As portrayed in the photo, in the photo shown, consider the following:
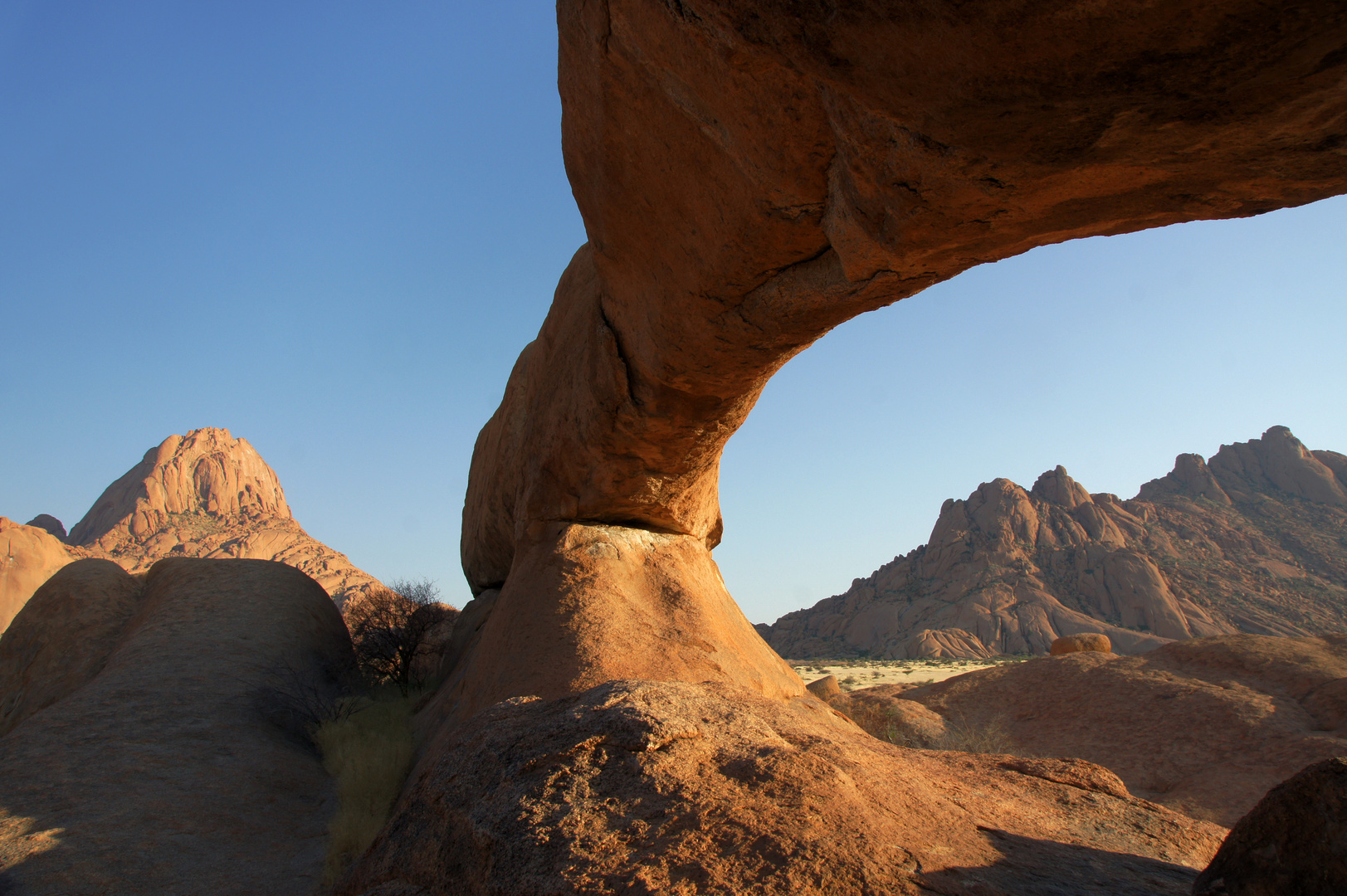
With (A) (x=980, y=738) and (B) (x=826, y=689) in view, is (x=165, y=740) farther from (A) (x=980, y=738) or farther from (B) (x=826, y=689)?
(A) (x=980, y=738)

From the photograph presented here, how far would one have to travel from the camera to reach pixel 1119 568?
38281mm

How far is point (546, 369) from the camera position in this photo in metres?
9.45

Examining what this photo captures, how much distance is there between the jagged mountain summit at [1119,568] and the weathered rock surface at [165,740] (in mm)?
28956

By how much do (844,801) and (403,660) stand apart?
12.0 meters

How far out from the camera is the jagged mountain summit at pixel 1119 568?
34.9m

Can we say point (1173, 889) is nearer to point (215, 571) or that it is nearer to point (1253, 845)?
point (1253, 845)

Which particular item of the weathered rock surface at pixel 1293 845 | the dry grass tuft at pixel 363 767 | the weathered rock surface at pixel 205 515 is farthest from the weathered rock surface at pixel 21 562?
the weathered rock surface at pixel 1293 845

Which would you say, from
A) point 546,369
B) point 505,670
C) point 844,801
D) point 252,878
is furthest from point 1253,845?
point 546,369

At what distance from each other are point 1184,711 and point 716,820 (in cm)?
980

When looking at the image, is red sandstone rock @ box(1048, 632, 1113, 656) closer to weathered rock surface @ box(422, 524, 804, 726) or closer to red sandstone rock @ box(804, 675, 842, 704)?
red sandstone rock @ box(804, 675, 842, 704)

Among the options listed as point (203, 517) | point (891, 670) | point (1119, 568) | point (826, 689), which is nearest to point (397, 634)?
point (826, 689)

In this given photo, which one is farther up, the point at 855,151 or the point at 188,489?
the point at 188,489

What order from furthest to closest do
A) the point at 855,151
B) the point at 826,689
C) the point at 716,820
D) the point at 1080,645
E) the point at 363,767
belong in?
the point at 1080,645 < the point at 826,689 < the point at 363,767 < the point at 855,151 < the point at 716,820

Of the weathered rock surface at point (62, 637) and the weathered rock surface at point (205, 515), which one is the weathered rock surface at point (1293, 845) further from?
the weathered rock surface at point (205, 515)
